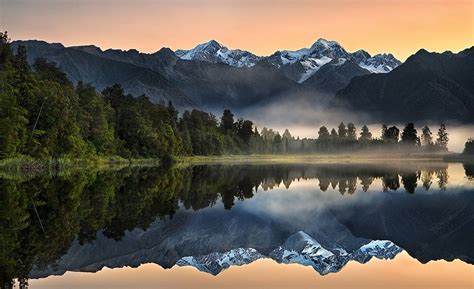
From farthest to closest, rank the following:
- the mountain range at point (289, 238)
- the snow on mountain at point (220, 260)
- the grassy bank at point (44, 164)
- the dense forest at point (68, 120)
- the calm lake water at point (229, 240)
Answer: the dense forest at point (68, 120)
the grassy bank at point (44, 164)
the mountain range at point (289, 238)
the snow on mountain at point (220, 260)
the calm lake water at point (229, 240)

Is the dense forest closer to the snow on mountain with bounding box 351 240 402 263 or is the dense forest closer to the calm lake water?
the calm lake water

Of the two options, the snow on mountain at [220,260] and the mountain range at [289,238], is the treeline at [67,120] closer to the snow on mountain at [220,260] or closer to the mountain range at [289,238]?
the mountain range at [289,238]

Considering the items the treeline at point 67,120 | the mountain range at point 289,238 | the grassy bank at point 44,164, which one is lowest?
the mountain range at point 289,238

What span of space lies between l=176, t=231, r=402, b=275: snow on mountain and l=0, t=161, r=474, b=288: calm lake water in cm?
5

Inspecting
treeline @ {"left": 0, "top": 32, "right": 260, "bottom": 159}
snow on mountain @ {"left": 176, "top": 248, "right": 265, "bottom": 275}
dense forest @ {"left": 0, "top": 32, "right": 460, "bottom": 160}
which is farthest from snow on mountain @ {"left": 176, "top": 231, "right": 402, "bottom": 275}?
treeline @ {"left": 0, "top": 32, "right": 260, "bottom": 159}

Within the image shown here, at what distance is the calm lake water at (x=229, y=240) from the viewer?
66.6 feet

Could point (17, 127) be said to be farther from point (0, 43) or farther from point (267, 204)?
point (267, 204)

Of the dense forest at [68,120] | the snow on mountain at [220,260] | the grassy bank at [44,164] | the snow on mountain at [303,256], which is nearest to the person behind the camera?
the snow on mountain at [220,260]

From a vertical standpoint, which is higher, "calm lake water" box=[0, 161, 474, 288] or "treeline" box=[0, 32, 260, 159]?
"treeline" box=[0, 32, 260, 159]

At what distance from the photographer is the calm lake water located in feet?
66.6

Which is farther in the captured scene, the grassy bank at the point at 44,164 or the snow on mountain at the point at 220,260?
the grassy bank at the point at 44,164

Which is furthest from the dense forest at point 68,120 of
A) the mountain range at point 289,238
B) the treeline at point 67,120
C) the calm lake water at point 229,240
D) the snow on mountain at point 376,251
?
the snow on mountain at point 376,251

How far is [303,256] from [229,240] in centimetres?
630

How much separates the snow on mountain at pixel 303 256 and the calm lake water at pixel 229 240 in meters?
0.05
